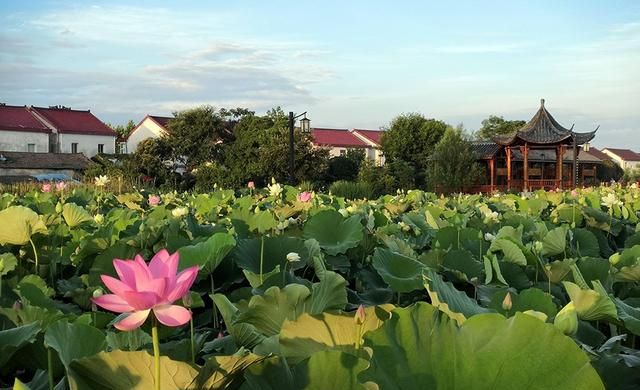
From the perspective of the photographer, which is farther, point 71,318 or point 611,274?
point 611,274

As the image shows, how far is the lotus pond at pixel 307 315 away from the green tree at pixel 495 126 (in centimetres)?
5528

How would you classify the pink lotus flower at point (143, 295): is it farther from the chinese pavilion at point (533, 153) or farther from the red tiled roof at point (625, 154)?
the red tiled roof at point (625, 154)

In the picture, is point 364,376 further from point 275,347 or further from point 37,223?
point 37,223

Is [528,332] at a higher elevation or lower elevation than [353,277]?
higher

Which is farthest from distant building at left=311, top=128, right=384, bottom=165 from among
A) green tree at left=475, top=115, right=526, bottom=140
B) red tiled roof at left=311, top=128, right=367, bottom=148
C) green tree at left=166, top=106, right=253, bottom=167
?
green tree at left=166, top=106, right=253, bottom=167

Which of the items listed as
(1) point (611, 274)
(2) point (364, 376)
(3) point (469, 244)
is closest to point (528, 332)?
(2) point (364, 376)

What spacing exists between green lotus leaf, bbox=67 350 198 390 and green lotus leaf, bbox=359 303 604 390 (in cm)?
18

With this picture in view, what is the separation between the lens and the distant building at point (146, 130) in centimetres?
4900

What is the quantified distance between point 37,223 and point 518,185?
30.4m

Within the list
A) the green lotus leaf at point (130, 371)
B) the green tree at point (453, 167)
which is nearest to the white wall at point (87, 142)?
the green tree at point (453, 167)

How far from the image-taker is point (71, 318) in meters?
0.99

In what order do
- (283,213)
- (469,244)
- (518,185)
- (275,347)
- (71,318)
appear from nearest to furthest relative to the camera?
1. (275,347)
2. (71,318)
3. (469,244)
4. (283,213)
5. (518,185)

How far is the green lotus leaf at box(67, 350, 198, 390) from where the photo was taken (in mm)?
651

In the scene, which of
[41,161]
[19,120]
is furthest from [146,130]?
[41,161]
